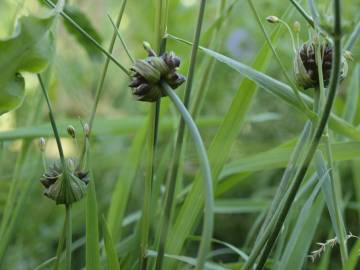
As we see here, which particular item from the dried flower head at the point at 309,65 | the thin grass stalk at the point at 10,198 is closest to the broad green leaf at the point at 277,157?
the dried flower head at the point at 309,65

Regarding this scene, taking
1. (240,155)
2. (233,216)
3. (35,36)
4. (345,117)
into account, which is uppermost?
(35,36)

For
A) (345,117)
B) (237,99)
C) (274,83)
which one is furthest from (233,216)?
(274,83)

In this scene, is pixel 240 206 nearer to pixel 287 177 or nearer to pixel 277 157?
pixel 277 157

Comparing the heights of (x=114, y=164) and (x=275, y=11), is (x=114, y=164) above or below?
below

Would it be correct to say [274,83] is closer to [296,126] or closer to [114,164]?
[114,164]

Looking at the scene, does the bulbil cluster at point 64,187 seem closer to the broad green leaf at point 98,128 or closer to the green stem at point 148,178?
the green stem at point 148,178

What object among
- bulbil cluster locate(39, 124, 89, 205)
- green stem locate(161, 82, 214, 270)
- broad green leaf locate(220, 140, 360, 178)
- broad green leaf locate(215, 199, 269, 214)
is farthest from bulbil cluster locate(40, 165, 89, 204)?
broad green leaf locate(215, 199, 269, 214)

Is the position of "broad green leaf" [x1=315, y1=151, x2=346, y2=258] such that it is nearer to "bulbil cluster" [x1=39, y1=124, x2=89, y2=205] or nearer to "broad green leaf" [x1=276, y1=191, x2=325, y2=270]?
"broad green leaf" [x1=276, y1=191, x2=325, y2=270]
